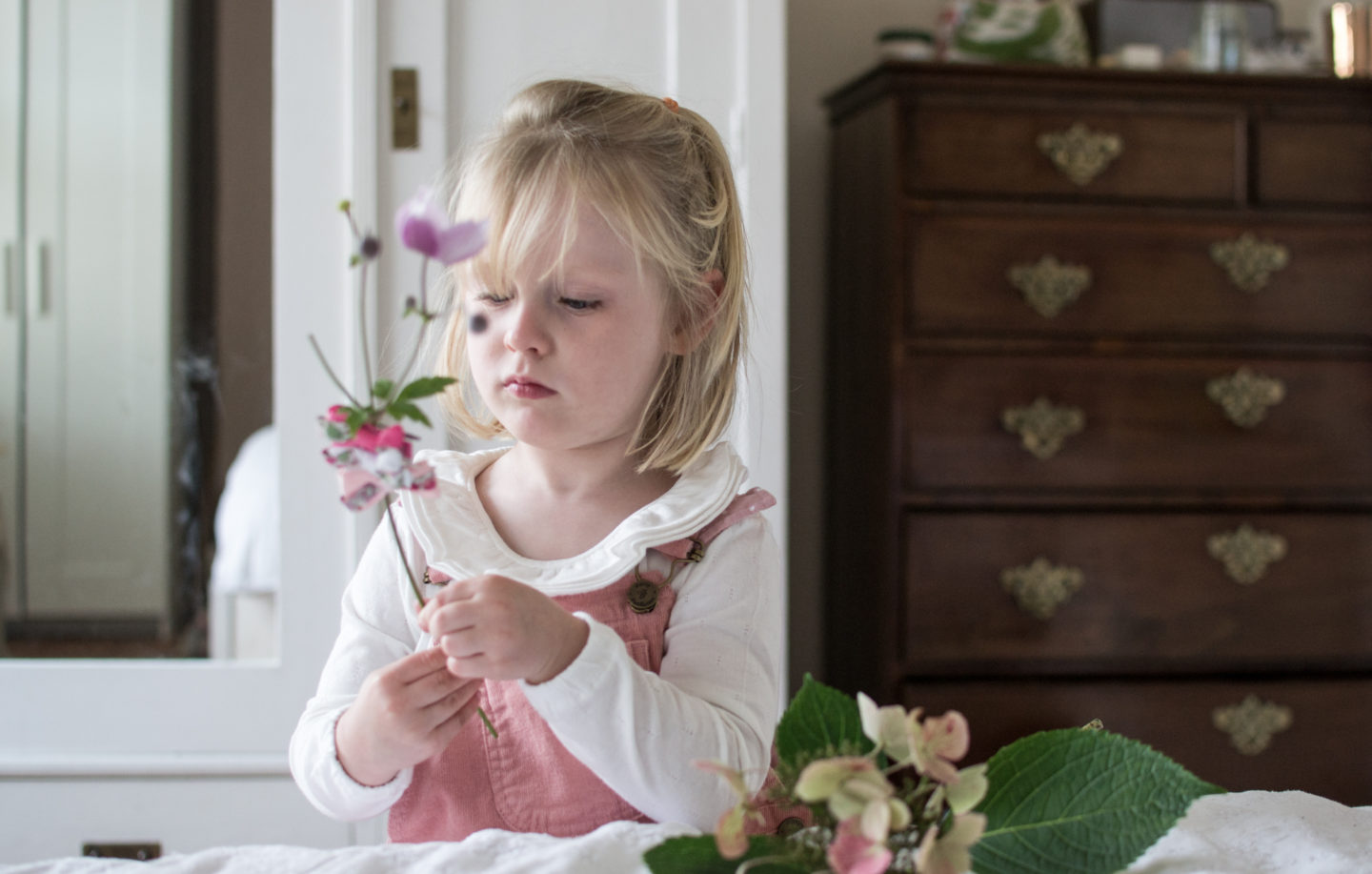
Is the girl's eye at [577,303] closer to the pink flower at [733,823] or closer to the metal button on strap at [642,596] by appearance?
the metal button on strap at [642,596]

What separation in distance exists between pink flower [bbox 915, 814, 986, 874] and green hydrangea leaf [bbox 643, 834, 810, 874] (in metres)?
0.05

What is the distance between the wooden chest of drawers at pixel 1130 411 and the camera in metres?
1.66

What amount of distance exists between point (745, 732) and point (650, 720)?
0.09 m

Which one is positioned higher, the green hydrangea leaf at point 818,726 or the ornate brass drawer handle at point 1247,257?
the ornate brass drawer handle at point 1247,257

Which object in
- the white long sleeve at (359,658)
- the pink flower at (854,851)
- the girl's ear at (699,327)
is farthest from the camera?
the girl's ear at (699,327)

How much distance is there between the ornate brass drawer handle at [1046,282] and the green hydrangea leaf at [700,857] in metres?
1.39

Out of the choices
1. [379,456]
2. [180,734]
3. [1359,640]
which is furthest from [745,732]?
[1359,640]

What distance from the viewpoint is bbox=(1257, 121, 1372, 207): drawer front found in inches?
66.9

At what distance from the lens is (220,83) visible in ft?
4.83

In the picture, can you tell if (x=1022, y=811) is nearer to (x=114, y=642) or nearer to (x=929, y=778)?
(x=929, y=778)

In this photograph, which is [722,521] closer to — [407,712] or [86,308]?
[407,712]

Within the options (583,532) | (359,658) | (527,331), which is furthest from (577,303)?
(359,658)

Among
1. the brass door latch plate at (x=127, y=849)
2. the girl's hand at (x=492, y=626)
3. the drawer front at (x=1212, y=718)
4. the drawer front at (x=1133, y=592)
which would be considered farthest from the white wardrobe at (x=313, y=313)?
the girl's hand at (x=492, y=626)

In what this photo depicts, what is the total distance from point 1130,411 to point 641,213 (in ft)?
3.85
